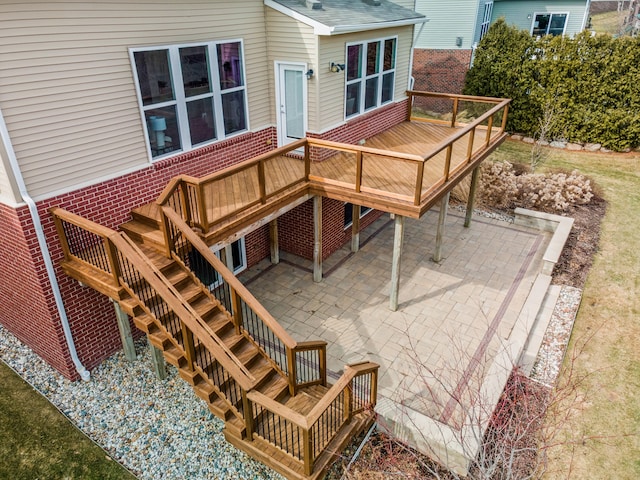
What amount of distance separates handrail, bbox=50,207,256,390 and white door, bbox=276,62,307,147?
215 inches

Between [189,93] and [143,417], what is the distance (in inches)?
245

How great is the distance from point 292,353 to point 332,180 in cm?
455

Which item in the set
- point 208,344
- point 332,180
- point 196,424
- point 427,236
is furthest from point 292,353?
point 427,236

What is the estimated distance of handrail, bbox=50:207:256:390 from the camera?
632cm

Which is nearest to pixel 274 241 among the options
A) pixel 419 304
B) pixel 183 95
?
pixel 419 304

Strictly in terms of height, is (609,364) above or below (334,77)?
below

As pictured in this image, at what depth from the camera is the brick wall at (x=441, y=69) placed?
2402 cm

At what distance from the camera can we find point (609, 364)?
9.29 m

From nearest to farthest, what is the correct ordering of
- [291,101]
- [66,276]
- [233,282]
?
1. [233,282]
2. [66,276]
3. [291,101]

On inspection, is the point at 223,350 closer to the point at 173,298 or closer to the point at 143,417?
the point at 173,298

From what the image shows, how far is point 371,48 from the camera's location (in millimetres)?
12148

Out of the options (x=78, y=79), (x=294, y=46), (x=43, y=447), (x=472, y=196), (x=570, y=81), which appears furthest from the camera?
(x=570, y=81)

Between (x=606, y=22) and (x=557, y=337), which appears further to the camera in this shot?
(x=606, y=22)

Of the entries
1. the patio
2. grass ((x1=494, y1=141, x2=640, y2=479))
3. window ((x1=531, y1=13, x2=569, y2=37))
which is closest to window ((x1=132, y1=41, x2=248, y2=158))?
the patio
